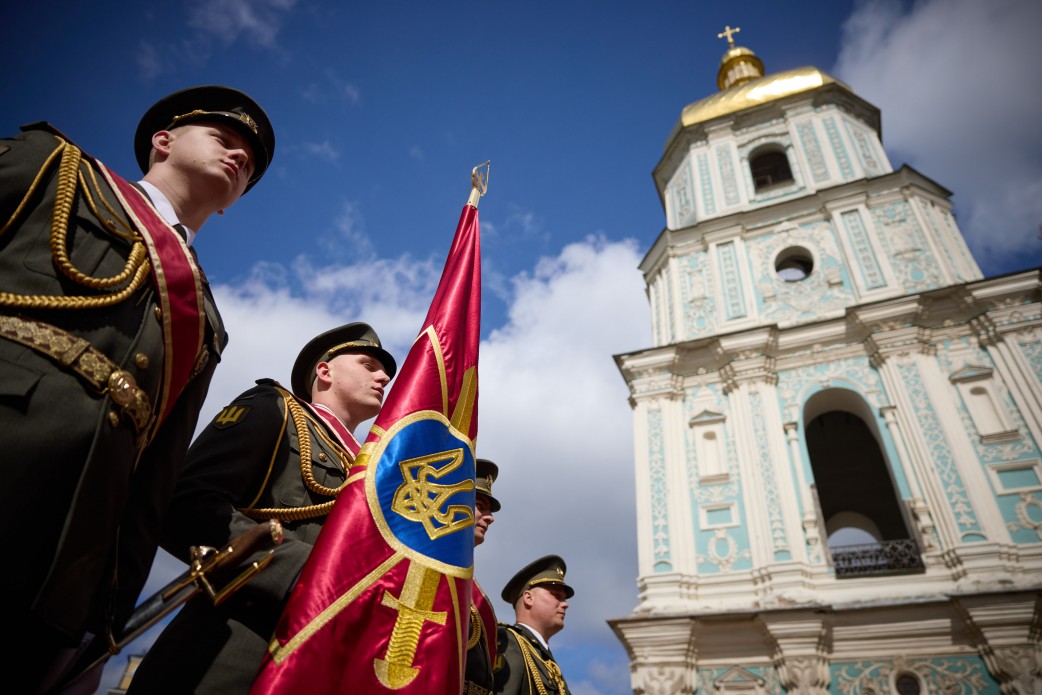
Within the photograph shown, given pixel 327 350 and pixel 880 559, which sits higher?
pixel 880 559

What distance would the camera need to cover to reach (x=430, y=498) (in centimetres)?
214

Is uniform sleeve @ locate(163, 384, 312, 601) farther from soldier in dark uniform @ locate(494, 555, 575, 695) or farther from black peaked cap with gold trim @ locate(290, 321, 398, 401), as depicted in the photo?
soldier in dark uniform @ locate(494, 555, 575, 695)

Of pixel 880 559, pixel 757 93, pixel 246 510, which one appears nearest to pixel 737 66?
pixel 757 93

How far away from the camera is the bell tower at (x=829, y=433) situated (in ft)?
27.5

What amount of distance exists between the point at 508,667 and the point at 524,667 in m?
0.13

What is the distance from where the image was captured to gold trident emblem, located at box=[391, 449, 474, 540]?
205 centimetres

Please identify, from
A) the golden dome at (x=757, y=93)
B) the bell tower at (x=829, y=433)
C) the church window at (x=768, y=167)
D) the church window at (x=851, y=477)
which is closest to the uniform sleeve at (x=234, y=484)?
the bell tower at (x=829, y=433)

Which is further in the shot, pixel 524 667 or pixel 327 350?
pixel 524 667

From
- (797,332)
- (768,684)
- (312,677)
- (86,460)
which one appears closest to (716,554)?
(768,684)

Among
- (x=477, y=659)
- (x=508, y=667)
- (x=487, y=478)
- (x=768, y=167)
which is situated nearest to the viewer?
(x=477, y=659)

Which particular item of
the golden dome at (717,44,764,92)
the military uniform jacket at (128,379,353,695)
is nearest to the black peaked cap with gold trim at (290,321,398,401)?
the military uniform jacket at (128,379,353,695)

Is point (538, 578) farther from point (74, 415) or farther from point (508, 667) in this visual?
point (74, 415)

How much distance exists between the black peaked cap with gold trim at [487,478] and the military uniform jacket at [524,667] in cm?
79

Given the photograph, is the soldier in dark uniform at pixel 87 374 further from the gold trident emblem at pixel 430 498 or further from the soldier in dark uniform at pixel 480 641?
the soldier in dark uniform at pixel 480 641
